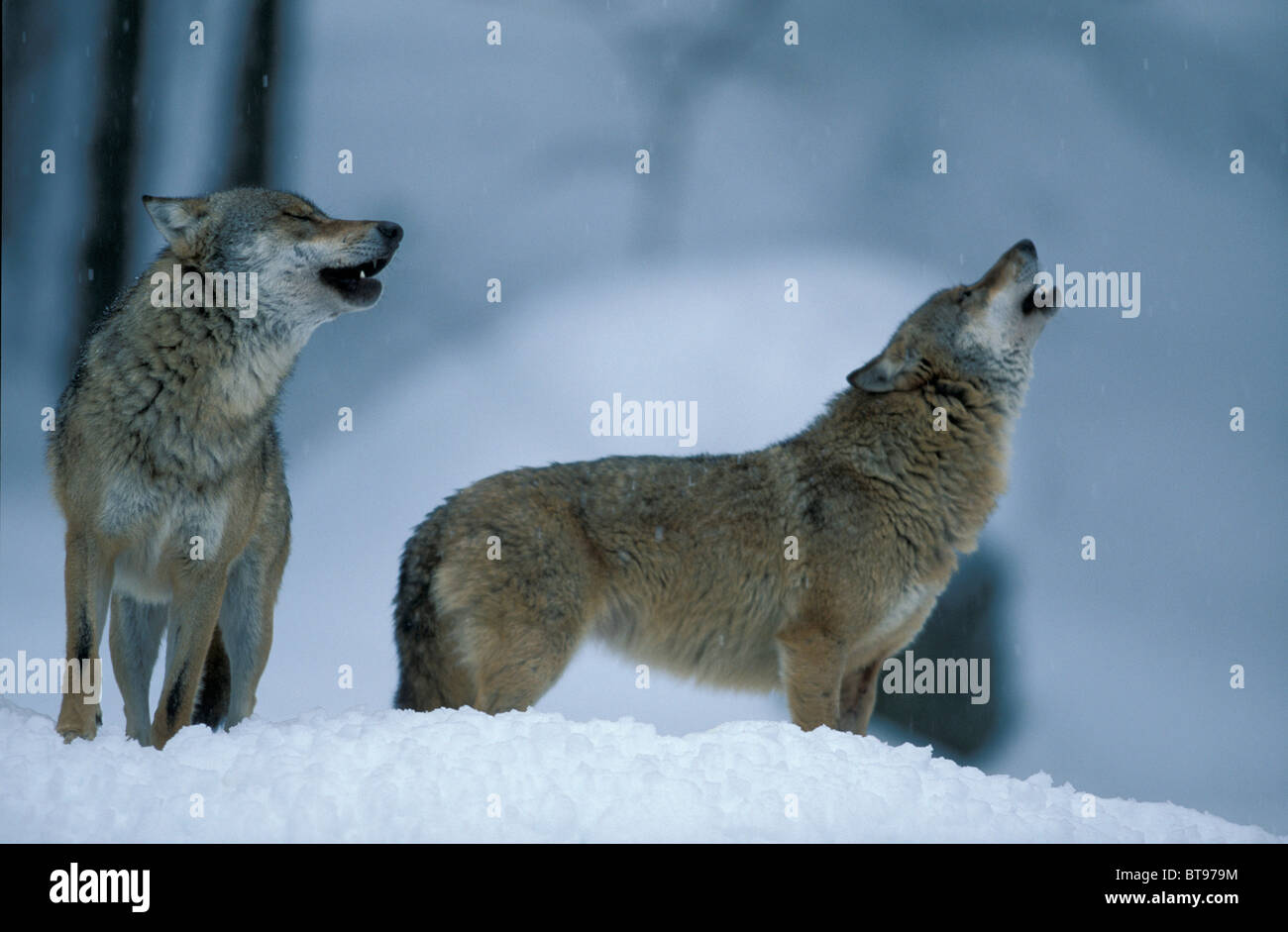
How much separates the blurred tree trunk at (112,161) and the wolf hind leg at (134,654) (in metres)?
4.79

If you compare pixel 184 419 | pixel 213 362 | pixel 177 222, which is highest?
pixel 177 222

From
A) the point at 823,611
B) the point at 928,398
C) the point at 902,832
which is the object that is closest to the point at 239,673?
the point at 823,611

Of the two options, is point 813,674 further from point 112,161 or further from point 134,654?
point 112,161

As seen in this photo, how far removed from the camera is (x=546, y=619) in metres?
6.15

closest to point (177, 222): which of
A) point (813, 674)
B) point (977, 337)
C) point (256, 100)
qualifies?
point (813, 674)

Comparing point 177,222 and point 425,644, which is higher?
point 177,222

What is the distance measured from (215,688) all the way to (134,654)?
0.48 m

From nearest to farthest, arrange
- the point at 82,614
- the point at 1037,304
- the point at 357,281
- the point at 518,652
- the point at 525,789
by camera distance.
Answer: the point at 525,789 < the point at 82,614 < the point at 357,281 < the point at 518,652 < the point at 1037,304

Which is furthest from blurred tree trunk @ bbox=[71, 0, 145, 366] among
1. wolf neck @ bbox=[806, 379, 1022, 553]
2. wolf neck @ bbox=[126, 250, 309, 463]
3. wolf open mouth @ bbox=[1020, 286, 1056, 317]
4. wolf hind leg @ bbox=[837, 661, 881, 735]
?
wolf open mouth @ bbox=[1020, 286, 1056, 317]

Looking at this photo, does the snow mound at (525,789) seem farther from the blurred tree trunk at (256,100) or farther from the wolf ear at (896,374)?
the blurred tree trunk at (256,100)

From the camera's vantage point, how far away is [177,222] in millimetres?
5785

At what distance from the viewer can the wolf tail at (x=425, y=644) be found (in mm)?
6328

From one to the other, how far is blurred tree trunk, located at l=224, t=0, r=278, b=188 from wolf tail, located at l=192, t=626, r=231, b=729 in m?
5.23

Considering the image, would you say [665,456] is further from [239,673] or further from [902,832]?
[902,832]
